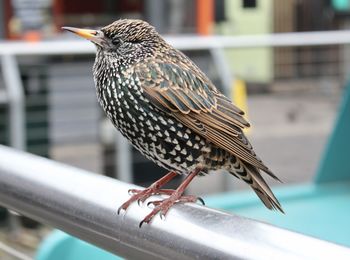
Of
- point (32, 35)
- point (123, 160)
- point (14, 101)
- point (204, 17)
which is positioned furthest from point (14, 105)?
point (204, 17)

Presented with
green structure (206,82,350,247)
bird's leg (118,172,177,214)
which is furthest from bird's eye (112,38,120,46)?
green structure (206,82,350,247)

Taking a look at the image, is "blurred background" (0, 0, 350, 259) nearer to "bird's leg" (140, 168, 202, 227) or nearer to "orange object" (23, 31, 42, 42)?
"orange object" (23, 31, 42, 42)

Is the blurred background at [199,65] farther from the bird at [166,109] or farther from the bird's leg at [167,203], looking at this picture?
the bird's leg at [167,203]

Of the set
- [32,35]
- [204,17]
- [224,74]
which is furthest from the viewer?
[204,17]

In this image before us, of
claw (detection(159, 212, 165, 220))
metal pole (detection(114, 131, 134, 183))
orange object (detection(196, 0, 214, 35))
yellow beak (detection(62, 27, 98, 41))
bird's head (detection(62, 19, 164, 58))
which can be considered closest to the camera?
claw (detection(159, 212, 165, 220))

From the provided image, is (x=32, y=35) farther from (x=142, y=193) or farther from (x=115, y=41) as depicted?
(x=142, y=193)

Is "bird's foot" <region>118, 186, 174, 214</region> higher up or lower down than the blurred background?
higher up

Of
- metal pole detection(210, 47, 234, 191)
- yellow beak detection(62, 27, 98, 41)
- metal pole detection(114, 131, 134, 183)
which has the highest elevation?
yellow beak detection(62, 27, 98, 41)
